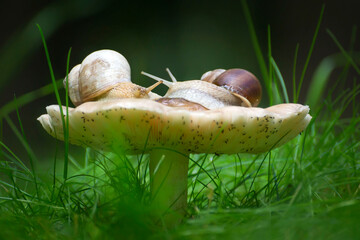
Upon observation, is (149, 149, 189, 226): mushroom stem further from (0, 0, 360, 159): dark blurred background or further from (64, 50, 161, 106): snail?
(0, 0, 360, 159): dark blurred background

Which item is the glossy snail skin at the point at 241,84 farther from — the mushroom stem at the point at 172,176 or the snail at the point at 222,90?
the mushroom stem at the point at 172,176

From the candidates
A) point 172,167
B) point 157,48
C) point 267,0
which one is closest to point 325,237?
point 172,167

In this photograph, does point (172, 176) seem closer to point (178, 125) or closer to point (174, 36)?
point (178, 125)

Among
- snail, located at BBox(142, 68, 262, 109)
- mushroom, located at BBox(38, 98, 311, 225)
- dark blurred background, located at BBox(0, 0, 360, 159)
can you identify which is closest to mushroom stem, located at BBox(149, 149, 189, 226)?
mushroom, located at BBox(38, 98, 311, 225)

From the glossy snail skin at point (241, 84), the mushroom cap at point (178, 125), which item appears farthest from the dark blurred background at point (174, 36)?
the mushroom cap at point (178, 125)

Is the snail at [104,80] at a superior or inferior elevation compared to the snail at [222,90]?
superior

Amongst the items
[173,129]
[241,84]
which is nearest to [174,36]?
[241,84]

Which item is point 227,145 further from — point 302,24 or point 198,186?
point 302,24
